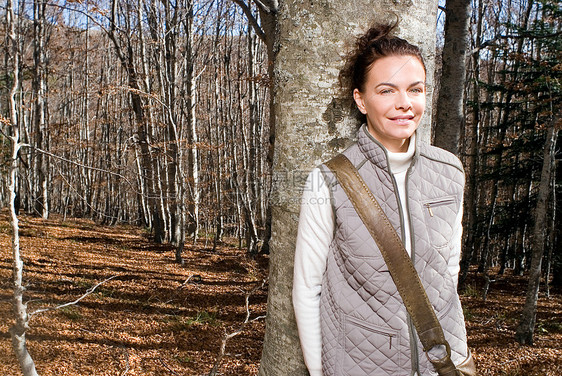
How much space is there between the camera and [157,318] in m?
6.79

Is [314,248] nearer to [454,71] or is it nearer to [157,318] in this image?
[454,71]

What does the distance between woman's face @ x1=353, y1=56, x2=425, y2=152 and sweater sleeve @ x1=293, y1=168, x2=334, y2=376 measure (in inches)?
11.5

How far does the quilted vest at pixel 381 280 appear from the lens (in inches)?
48.6

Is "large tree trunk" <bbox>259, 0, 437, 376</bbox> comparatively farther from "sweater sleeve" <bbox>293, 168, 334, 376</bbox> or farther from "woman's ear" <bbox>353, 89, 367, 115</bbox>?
"sweater sleeve" <bbox>293, 168, 334, 376</bbox>

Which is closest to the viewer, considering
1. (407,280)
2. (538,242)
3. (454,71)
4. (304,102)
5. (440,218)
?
(407,280)

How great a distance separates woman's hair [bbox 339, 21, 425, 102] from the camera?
1.32 meters

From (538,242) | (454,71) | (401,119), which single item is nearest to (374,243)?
(401,119)

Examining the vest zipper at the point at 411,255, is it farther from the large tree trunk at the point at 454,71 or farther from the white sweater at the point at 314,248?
the large tree trunk at the point at 454,71

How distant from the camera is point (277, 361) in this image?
1.56 m

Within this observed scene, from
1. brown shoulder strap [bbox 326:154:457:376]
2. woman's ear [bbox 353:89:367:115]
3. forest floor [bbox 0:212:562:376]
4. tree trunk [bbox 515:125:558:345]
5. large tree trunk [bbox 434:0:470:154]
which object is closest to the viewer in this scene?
brown shoulder strap [bbox 326:154:457:376]

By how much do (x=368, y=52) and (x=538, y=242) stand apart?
6833 millimetres

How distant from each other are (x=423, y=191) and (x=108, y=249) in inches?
513

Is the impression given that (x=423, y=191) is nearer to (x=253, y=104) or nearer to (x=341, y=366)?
(x=341, y=366)

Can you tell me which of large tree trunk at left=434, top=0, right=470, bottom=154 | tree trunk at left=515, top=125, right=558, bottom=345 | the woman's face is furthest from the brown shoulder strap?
tree trunk at left=515, top=125, right=558, bottom=345
